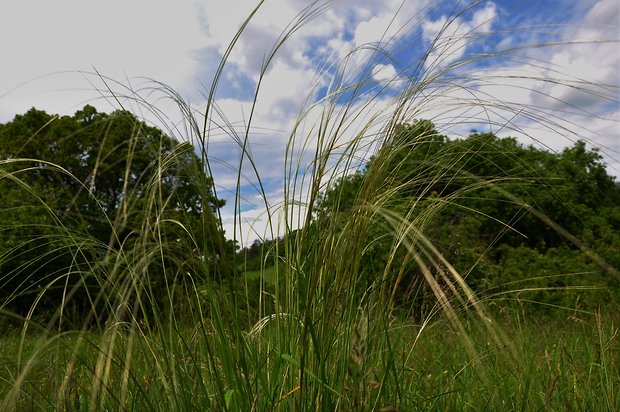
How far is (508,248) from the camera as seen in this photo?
30.7 ft

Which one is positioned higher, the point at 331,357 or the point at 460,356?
the point at 331,357

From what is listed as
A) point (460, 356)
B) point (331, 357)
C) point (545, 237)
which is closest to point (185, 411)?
point (331, 357)

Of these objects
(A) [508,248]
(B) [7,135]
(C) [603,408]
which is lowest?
(C) [603,408]

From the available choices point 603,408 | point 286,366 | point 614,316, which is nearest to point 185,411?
point 286,366

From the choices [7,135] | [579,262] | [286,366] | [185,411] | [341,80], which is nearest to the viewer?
[185,411]

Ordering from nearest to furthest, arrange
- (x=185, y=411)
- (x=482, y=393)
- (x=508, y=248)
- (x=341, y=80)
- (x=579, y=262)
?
(x=185, y=411)
(x=341, y=80)
(x=482, y=393)
(x=579, y=262)
(x=508, y=248)

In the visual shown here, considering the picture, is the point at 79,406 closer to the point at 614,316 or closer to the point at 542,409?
the point at 542,409

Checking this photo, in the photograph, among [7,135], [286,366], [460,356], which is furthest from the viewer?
[7,135]

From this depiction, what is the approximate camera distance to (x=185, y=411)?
1.39 meters

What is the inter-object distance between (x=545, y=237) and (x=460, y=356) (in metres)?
9.73

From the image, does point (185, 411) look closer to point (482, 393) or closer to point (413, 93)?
point (413, 93)

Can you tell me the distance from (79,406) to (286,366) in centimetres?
82

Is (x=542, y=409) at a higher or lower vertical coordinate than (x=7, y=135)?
lower

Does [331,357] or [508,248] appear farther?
[508,248]
